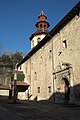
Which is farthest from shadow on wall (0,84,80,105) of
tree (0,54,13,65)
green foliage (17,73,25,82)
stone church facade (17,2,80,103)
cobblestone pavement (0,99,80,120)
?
tree (0,54,13,65)

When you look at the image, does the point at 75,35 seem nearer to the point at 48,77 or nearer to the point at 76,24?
the point at 76,24

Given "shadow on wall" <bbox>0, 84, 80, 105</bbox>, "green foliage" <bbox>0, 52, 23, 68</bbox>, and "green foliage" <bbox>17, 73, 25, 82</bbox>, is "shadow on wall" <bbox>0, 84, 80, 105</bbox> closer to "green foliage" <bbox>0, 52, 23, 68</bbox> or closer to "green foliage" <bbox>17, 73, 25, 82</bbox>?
"green foliage" <bbox>17, 73, 25, 82</bbox>

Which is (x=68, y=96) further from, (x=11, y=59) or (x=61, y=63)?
(x=11, y=59)

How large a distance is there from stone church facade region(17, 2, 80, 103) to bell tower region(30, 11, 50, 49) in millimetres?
10943

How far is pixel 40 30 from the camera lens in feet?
120

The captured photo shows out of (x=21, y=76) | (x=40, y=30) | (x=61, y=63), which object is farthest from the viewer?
(x=40, y=30)

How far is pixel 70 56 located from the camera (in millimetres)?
16156

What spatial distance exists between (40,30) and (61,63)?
66.1ft

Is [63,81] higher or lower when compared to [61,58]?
lower

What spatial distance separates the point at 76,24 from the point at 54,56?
4668 millimetres

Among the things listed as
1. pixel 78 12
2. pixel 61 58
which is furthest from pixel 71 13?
pixel 61 58

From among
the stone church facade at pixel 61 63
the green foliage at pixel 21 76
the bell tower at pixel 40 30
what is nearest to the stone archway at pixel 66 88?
the stone church facade at pixel 61 63

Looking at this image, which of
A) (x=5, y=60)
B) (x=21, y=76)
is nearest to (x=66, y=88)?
(x=21, y=76)

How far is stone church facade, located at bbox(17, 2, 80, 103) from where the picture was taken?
1538 cm
